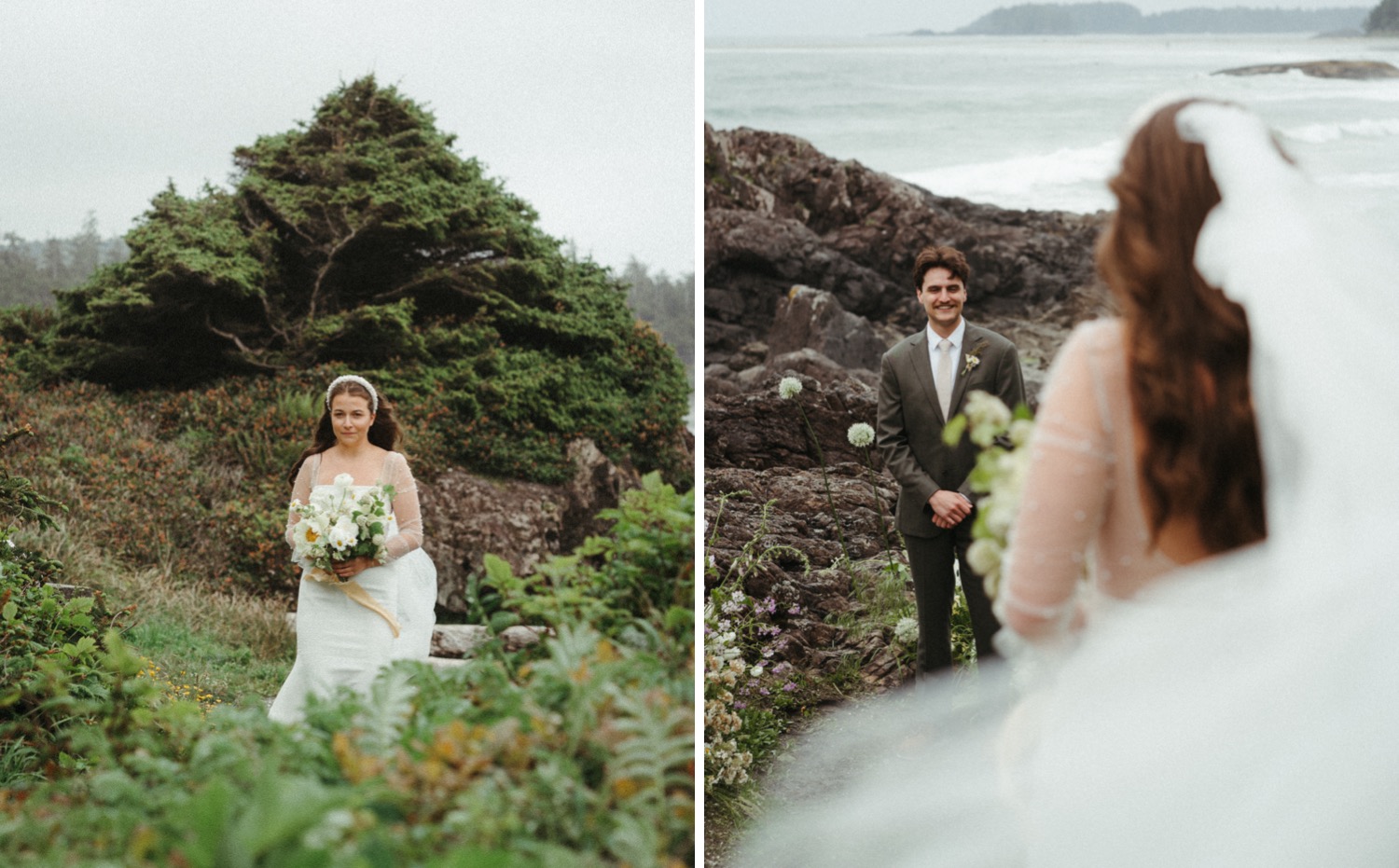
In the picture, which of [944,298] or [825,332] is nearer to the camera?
[944,298]

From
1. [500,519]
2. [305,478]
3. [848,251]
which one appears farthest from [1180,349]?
[500,519]

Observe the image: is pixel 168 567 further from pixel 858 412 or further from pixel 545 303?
pixel 858 412

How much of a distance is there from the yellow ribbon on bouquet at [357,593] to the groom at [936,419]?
5.55ft

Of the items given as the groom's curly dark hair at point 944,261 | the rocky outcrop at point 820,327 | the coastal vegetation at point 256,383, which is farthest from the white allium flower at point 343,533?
the groom's curly dark hair at point 944,261

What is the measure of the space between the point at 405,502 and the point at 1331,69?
123 inches

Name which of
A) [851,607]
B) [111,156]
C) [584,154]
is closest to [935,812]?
[851,607]

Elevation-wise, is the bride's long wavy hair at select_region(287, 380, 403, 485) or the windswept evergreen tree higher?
the windswept evergreen tree

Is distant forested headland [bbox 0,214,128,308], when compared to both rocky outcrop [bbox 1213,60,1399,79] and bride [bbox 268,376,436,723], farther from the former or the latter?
rocky outcrop [bbox 1213,60,1399,79]

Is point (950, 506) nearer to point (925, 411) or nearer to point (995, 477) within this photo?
point (925, 411)

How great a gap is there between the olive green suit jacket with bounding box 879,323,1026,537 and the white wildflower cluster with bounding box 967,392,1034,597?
1284mm

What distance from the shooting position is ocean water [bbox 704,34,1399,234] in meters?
3.03

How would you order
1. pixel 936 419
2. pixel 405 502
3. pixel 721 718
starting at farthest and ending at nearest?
pixel 405 502, pixel 721 718, pixel 936 419

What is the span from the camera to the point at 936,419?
2.90 meters

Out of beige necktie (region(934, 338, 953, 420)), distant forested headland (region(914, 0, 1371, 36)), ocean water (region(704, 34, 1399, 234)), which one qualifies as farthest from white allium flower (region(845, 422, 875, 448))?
distant forested headland (region(914, 0, 1371, 36))
